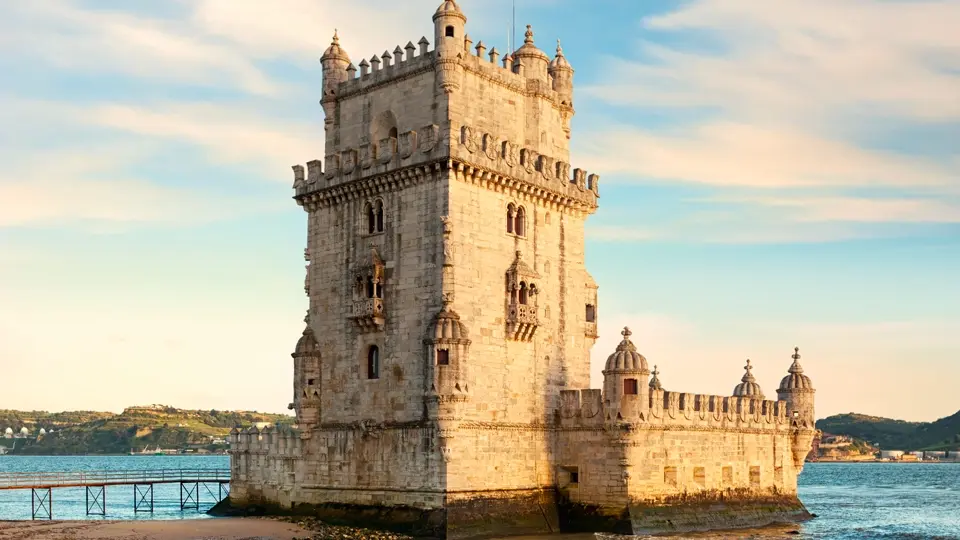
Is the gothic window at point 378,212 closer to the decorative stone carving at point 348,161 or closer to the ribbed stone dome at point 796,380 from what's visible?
the decorative stone carving at point 348,161

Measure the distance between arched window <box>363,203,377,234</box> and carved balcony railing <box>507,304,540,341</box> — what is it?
6870 mm

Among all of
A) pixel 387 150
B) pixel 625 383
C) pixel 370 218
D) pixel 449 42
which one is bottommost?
pixel 625 383

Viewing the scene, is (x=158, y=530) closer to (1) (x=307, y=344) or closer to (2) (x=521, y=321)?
(1) (x=307, y=344)

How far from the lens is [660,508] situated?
50062 mm

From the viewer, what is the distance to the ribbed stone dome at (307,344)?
2025 inches

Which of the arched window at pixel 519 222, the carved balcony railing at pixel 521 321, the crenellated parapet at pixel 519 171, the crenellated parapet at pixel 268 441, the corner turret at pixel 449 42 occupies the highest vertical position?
the corner turret at pixel 449 42

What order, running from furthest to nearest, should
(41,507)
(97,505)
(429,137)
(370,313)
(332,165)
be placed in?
(97,505) < (41,507) < (332,165) < (370,313) < (429,137)

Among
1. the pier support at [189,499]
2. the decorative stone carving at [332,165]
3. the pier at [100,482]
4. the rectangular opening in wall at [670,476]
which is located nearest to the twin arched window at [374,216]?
the decorative stone carving at [332,165]

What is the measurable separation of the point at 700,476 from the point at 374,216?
62.8 ft

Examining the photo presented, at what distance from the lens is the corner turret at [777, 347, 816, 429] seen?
205 ft

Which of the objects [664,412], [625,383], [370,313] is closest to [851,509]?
[664,412]

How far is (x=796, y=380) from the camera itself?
63094mm

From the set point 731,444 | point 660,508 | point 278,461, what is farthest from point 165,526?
point 731,444

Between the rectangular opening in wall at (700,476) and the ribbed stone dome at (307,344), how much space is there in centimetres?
1809
